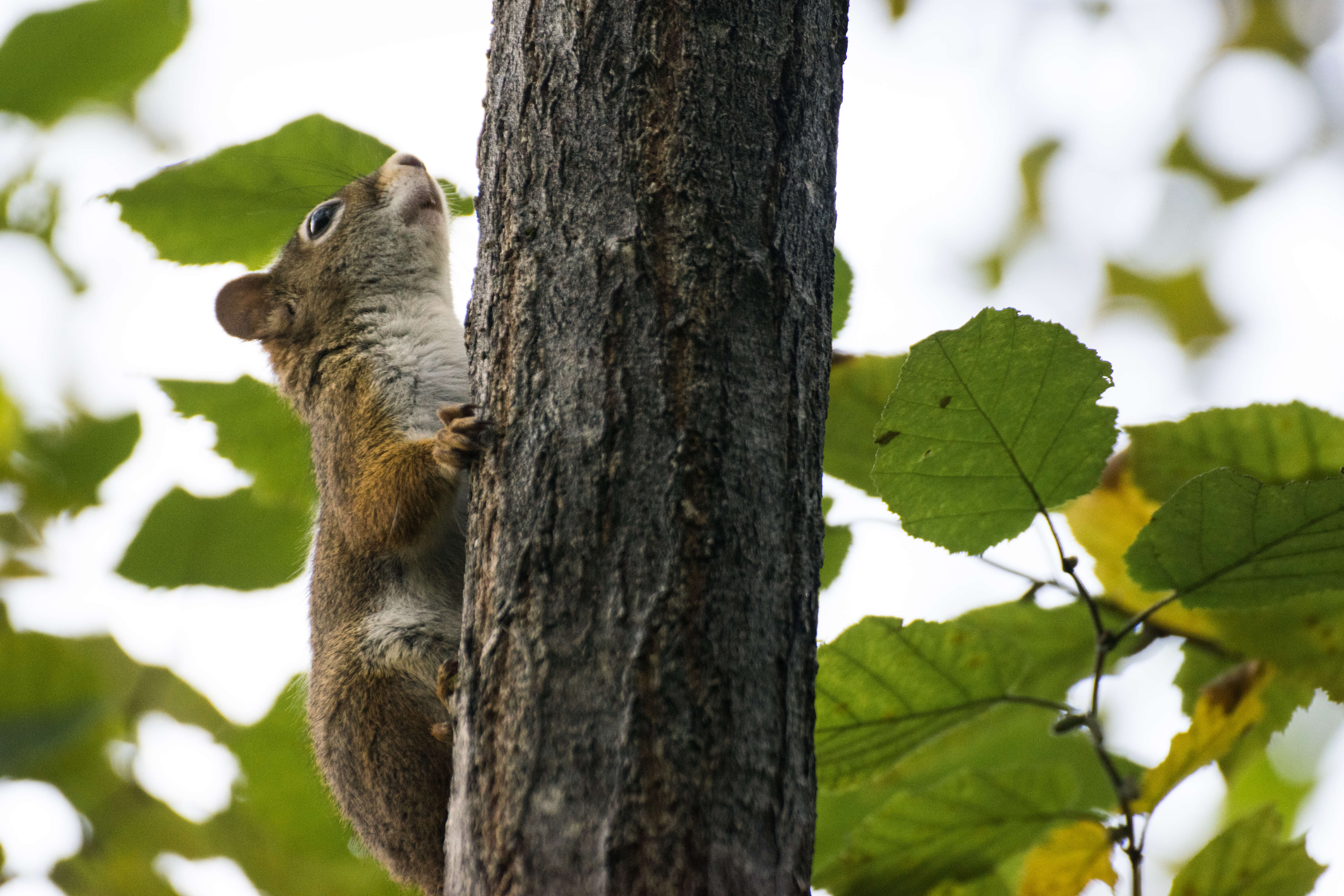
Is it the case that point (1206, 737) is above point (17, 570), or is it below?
below

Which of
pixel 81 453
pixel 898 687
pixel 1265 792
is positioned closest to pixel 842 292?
pixel 898 687

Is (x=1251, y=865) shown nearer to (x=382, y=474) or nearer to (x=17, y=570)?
(x=382, y=474)

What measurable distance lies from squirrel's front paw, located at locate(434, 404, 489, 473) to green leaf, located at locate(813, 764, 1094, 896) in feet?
2.78

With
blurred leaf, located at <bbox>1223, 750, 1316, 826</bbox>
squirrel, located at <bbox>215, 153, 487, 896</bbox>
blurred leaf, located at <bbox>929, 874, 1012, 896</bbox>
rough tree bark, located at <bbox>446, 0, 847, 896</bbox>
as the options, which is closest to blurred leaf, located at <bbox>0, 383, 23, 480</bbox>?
squirrel, located at <bbox>215, 153, 487, 896</bbox>

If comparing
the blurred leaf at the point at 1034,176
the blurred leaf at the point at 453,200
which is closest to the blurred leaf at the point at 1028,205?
the blurred leaf at the point at 1034,176

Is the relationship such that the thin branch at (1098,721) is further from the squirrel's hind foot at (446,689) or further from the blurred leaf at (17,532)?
the blurred leaf at (17,532)

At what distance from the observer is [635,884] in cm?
103

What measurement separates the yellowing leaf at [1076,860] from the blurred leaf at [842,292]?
0.88m

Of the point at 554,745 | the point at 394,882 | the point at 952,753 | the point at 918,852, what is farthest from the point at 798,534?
the point at 394,882

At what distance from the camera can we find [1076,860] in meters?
1.67

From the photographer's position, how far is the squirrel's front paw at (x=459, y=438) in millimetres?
1400

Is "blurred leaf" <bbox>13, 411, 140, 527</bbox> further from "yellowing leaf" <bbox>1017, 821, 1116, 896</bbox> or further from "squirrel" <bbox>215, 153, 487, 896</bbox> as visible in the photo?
"yellowing leaf" <bbox>1017, 821, 1116, 896</bbox>

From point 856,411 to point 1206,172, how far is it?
413 centimetres

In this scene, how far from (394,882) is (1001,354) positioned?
1.59 metres
